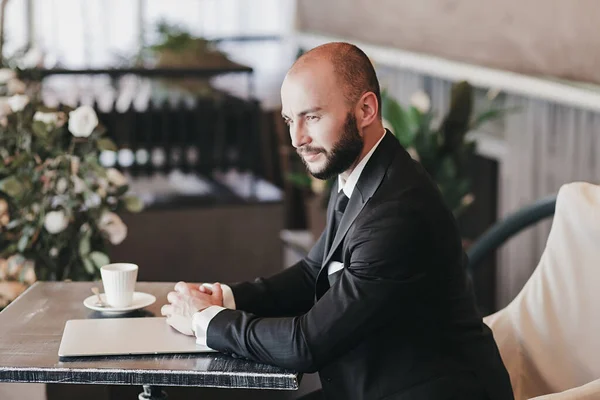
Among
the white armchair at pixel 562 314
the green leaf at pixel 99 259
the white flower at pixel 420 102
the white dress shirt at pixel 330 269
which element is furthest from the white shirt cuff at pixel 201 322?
the white flower at pixel 420 102

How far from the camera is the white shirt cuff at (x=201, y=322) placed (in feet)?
6.46

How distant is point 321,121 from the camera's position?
196cm

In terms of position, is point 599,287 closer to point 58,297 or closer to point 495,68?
point 58,297

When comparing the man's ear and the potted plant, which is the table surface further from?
the potted plant

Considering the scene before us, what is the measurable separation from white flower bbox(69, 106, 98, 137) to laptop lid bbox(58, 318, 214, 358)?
0.96m

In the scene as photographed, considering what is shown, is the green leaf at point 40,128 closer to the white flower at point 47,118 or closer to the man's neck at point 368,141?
the white flower at point 47,118

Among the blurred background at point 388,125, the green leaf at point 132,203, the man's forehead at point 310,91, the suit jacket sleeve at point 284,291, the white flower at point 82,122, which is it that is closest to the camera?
the man's forehead at point 310,91

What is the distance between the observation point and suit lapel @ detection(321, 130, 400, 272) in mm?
1996

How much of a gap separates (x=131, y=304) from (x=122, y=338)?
0.21 meters

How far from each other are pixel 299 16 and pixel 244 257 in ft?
9.57

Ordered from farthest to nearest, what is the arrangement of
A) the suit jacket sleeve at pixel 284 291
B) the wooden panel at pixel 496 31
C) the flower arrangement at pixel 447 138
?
the flower arrangement at pixel 447 138
the wooden panel at pixel 496 31
the suit jacket sleeve at pixel 284 291

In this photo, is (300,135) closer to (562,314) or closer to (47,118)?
(562,314)

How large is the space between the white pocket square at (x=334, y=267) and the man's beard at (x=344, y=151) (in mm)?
177

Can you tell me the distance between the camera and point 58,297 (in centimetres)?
231
